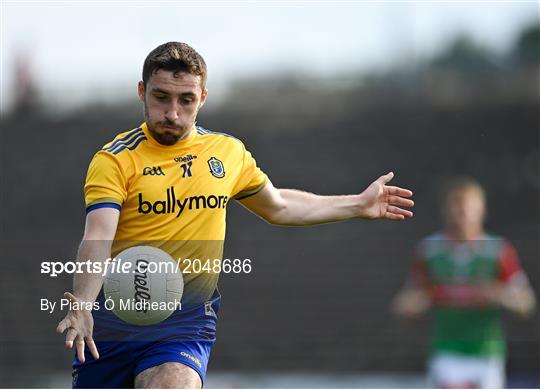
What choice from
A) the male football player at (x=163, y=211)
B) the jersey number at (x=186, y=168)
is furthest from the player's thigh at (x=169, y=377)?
the jersey number at (x=186, y=168)

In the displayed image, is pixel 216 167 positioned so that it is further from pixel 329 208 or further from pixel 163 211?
pixel 329 208

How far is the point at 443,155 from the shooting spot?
26031 millimetres

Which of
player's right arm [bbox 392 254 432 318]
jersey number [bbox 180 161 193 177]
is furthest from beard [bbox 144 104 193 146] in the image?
player's right arm [bbox 392 254 432 318]

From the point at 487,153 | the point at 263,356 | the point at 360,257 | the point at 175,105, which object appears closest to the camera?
the point at 175,105

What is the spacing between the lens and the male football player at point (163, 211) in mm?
5945

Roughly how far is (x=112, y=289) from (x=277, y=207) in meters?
1.14

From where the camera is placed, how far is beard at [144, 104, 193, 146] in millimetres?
6098

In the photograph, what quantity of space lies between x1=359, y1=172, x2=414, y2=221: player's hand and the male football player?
81 cm

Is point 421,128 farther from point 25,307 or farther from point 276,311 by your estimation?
point 25,307

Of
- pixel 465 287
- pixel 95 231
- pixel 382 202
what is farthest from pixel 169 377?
pixel 465 287

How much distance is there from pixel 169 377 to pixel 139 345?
0.34m

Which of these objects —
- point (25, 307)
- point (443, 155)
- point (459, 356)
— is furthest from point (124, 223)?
point (443, 155)

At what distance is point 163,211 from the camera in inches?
242

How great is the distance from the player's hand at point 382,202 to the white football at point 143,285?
1262 millimetres
